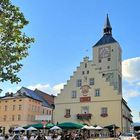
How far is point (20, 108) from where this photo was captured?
7494 cm

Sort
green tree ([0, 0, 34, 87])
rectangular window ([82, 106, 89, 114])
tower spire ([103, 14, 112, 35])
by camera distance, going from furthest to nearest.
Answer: tower spire ([103, 14, 112, 35])
rectangular window ([82, 106, 89, 114])
green tree ([0, 0, 34, 87])

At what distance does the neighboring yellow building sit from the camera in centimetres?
7419

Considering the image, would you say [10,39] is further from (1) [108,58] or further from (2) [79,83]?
(1) [108,58]

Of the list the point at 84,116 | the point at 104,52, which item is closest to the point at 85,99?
the point at 84,116

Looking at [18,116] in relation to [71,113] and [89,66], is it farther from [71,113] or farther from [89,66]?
[89,66]

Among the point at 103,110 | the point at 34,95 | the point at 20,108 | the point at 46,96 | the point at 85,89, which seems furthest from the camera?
the point at 46,96

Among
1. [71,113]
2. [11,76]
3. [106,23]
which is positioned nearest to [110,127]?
[71,113]

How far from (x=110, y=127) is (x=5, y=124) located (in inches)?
1201

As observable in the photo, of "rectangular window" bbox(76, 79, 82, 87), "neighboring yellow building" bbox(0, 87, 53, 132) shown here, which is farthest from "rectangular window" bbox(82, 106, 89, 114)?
"neighboring yellow building" bbox(0, 87, 53, 132)

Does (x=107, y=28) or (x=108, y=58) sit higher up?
(x=107, y=28)

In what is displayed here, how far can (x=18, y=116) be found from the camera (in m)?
75.1

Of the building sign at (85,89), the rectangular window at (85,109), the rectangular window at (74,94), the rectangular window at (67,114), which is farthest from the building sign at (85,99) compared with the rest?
the rectangular window at (67,114)

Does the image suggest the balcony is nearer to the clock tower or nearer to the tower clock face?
the clock tower

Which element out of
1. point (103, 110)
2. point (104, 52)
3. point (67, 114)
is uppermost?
point (104, 52)
